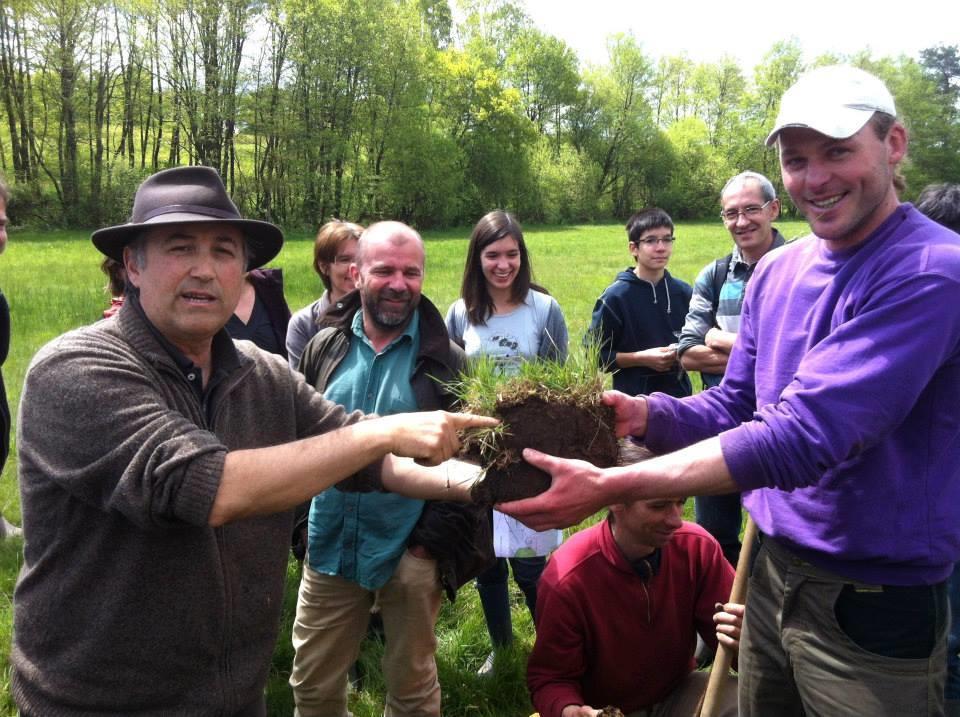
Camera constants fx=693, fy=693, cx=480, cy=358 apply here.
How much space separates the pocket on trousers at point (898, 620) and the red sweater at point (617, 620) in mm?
1149

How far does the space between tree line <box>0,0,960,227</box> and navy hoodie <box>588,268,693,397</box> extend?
17.6 m

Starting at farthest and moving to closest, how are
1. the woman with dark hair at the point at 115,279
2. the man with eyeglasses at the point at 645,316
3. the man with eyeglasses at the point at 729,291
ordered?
1. the man with eyeglasses at the point at 645,316
2. the man with eyeglasses at the point at 729,291
3. the woman with dark hair at the point at 115,279

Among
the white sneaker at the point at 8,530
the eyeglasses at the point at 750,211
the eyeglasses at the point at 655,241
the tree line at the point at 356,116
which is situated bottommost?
the white sneaker at the point at 8,530

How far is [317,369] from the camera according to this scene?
412 cm

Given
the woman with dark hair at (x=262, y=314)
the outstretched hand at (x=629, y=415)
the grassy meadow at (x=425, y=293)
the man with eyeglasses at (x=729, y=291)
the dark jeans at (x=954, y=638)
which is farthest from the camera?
the woman with dark hair at (x=262, y=314)

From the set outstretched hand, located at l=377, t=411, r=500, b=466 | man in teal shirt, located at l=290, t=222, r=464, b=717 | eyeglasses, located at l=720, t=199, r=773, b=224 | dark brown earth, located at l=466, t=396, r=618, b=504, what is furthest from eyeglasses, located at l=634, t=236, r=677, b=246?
outstretched hand, located at l=377, t=411, r=500, b=466

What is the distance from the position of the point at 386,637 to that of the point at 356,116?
49212 mm

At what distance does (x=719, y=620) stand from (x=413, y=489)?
1.61 meters

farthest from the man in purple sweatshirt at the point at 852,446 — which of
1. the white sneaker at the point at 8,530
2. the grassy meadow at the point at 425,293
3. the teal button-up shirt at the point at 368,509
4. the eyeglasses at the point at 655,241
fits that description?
the white sneaker at the point at 8,530

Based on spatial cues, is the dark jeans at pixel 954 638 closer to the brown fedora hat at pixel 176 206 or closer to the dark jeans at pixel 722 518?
the dark jeans at pixel 722 518

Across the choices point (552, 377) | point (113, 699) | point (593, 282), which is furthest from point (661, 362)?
point (593, 282)

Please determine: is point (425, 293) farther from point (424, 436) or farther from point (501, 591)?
point (424, 436)

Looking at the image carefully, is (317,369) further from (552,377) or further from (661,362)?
(661,362)

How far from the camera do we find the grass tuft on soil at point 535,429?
268 cm
